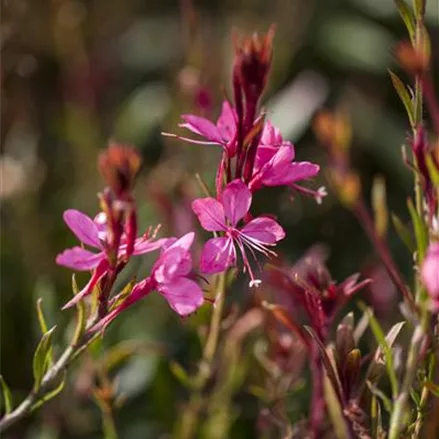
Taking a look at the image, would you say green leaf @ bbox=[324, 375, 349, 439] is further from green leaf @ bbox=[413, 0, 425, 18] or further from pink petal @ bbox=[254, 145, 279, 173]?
green leaf @ bbox=[413, 0, 425, 18]

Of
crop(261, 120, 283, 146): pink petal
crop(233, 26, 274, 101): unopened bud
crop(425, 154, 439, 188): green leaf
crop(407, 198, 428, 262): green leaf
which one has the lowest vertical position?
crop(407, 198, 428, 262): green leaf

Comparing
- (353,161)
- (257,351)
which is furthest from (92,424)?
(353,161)

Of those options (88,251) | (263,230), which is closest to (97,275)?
(88,251)

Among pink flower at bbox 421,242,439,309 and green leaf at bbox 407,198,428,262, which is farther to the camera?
green leaf at bbox 407,198,428,262

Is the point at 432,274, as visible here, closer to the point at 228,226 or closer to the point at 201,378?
the point at 228,226

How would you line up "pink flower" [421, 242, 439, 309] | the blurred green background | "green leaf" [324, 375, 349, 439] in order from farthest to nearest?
the blurred green background → "green leaf" [324, 375, 349, 439] → "pink flower" [421, 242, 439, 309]

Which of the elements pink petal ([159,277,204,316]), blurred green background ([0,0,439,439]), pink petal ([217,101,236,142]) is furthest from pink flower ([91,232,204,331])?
blurred green background ([0,0,439,439])
